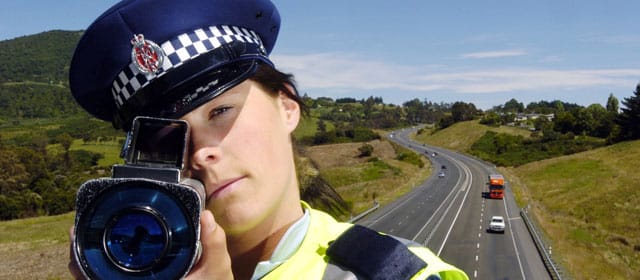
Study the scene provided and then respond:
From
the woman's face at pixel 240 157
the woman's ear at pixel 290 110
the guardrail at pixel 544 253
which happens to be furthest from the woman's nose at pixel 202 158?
the guardrail at pixel 544 253

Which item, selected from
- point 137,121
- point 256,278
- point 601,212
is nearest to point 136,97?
point 137,121

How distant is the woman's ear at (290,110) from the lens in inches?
85.4

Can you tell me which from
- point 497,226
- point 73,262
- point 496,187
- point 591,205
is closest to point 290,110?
point 73,262

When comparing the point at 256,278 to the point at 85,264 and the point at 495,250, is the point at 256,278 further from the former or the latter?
the point at 495,250

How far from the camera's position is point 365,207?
166 ft

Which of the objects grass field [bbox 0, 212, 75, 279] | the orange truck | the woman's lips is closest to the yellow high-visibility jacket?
the woman's lips

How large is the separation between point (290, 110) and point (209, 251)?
2.52 ft

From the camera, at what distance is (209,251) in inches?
61.8

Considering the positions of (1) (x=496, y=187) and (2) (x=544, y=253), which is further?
(1) (x=496, y=187)

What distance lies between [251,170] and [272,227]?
0.85 ft

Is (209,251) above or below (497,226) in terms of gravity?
above

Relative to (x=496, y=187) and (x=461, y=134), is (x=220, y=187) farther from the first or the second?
(x=461, y=134)

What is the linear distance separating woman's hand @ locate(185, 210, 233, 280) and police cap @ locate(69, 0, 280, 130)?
0.51 meters

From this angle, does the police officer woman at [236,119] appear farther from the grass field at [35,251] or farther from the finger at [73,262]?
the grass field at [35,251]
